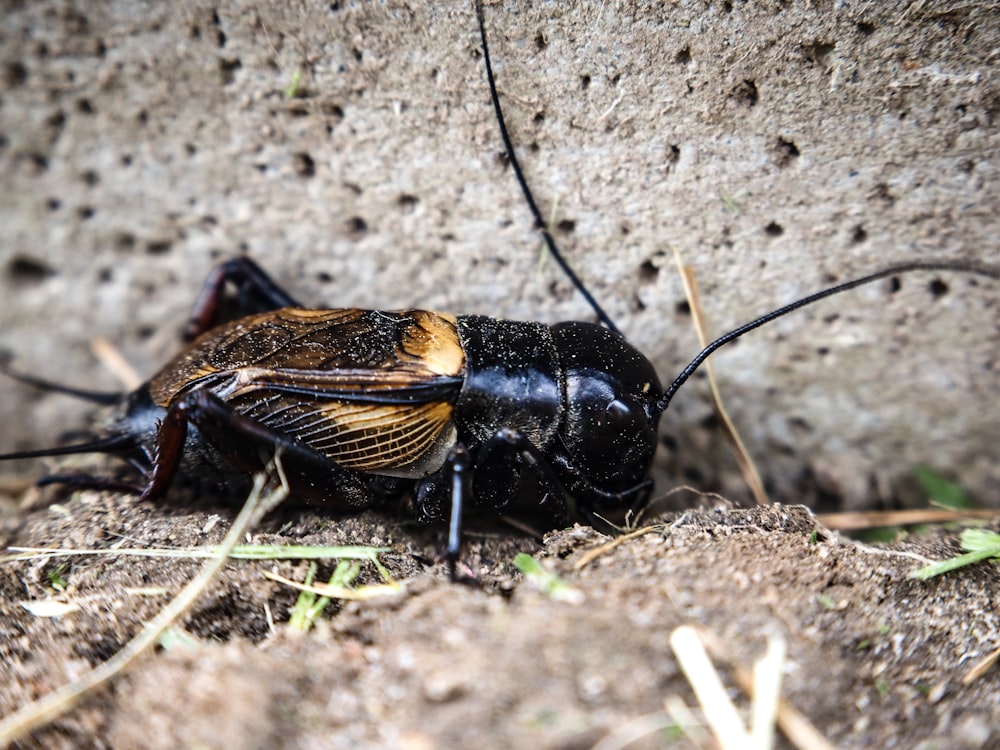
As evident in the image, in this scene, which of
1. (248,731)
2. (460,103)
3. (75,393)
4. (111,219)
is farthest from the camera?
(111,219)

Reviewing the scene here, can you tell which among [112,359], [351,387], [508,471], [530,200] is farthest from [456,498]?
[112,359]

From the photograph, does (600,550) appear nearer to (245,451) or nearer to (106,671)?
(245,451)

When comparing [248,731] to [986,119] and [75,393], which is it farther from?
[986,119]

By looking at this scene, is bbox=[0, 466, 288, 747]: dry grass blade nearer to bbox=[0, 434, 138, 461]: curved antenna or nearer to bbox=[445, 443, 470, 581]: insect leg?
bbox=[445, 443, 470, 581]: insect leg

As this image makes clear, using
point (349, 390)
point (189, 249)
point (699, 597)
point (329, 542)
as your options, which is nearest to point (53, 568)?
point (329, 542)

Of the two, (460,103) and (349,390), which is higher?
(460,103)

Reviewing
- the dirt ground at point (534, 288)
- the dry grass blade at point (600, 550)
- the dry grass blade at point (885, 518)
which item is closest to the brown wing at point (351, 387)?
the dirt ground at point (534, 288)

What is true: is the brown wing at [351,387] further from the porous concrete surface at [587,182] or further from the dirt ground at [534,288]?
the porous concrete surface at [587,182]
